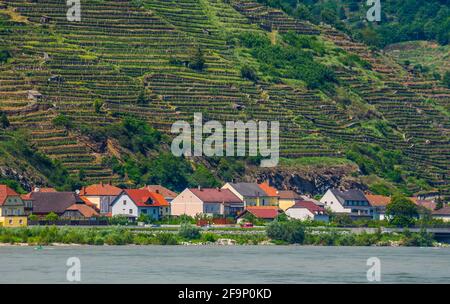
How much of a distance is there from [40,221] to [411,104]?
66.3 metres

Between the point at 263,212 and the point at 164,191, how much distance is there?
8213 millimetres

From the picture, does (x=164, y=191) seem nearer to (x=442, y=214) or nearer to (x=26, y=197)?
(x=26, y=197)

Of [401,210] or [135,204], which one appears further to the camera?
[401,210]

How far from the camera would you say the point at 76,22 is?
165m

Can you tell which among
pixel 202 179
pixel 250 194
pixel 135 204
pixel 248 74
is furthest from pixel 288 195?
pixel 248 74

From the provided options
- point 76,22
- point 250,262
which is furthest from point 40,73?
point 250,262

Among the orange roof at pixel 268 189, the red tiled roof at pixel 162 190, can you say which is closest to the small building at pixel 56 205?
the red tiled roof at pixel 162 190

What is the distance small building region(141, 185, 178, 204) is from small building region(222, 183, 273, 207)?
18.5 feet

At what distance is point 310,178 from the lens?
151 metres

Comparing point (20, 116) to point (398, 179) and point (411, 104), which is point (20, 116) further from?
point (411, 104)

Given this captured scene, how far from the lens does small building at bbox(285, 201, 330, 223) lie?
13500 centimetres

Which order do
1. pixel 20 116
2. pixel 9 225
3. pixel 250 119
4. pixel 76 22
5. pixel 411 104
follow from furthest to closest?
pixel 411 104, pixel 76 22, pixel 250 119, pixel 20 116, pixel 9 225

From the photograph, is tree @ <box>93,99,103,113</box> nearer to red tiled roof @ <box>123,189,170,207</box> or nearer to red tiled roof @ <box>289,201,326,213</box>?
red tiled roof @ <box>123,189,170,207</box>

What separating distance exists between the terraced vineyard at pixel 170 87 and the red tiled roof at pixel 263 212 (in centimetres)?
1166
